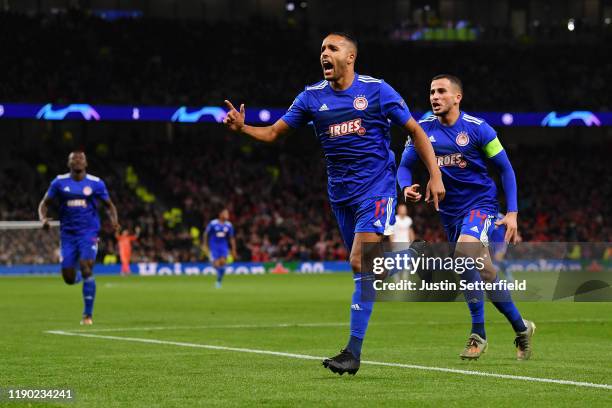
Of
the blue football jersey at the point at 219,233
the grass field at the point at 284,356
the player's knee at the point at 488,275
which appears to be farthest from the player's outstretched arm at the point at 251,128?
the blue football jersey at the point at 219,233

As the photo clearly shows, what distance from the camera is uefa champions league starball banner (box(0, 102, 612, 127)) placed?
42.7 meters

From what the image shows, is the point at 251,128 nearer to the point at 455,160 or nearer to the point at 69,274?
the point at 455,160

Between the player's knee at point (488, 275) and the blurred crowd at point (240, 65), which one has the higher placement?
the blurred crowd at point (240, 65)

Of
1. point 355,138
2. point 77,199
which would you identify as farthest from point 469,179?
point 77,199

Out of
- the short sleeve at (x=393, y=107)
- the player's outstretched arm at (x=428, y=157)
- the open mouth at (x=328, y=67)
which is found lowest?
the player's outstretched arm at (x=428, y=157)

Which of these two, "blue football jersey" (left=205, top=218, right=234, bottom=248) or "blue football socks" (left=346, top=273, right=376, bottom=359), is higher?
"blue football jersey" (left=205, top=218, right=234, bottom=248)

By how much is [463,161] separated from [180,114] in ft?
114

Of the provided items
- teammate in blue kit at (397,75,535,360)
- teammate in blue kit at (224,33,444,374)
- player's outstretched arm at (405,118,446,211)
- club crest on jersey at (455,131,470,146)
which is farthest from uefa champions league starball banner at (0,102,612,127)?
player's outstretched arm at (405,118,446,211)

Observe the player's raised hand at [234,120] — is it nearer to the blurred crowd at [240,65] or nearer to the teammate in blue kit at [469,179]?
the teammate in blue kit at [469,179]

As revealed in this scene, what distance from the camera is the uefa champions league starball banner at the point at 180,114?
42719 mm

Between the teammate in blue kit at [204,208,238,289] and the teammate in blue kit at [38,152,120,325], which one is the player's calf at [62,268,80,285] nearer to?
the teammate in blue kit at [38,152,120,325]

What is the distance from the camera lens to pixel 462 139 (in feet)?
34.9

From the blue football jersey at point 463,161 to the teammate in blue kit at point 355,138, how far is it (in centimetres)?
149

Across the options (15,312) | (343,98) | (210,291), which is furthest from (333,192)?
(210,291)
